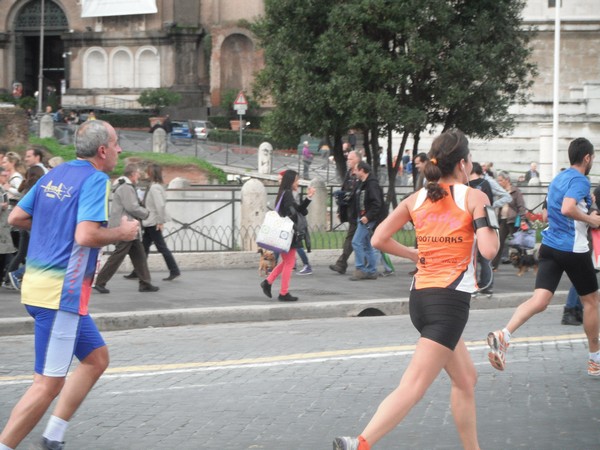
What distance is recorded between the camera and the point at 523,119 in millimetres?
42188

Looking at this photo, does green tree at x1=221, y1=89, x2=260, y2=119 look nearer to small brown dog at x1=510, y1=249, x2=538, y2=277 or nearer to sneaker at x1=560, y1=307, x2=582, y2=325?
small brown dog at x1=510, y1=249, x2=538, y2=277

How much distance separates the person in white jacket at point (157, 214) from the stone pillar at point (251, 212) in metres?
2.92

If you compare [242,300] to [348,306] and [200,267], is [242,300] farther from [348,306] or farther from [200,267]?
[200,267]

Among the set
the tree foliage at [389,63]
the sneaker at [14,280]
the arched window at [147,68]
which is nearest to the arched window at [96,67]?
the arched window at [147,68]

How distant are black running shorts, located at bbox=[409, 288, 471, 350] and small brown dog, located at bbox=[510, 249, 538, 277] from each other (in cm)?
1158

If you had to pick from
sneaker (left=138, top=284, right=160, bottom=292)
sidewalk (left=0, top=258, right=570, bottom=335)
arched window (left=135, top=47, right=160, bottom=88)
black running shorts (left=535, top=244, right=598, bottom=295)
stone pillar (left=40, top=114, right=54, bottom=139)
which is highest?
arched window (left=135, top=47, right=160, bottom=88)

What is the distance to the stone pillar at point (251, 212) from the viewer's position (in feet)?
60.3

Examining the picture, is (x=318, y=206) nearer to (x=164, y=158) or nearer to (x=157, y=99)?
(x=164, y=158)

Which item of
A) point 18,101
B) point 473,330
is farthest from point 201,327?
point 18,101

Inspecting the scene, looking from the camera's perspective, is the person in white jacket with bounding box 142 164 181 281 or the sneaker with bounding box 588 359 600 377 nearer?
the sneaker with bounding box 588 359 600 377

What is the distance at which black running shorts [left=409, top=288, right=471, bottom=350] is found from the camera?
220 inches

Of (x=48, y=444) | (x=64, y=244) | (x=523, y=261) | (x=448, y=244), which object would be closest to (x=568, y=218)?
(x=448, y=244)

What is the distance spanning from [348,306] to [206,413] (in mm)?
6028

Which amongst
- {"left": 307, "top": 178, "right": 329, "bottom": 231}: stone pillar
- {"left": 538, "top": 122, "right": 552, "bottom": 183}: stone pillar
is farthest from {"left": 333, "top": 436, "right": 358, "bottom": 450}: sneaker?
{"left": 538, "top": 122, "right": 552, "bottom": 183}: stone pillar
